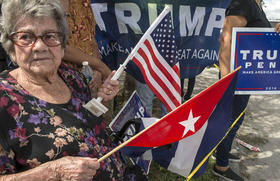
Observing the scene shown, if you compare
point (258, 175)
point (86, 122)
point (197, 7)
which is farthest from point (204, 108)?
point (258, 175)

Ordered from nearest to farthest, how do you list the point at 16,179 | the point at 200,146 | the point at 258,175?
the point at 16,179 → the point at 200,146 → the point at 258,175

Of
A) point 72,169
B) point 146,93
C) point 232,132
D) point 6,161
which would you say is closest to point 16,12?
point 6,161

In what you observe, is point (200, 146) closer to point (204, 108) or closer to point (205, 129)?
point (205, 129)

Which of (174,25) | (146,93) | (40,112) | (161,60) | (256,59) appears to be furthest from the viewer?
(146,93)

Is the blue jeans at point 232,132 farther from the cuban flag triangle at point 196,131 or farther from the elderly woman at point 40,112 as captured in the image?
the elderly woman at point 40,112

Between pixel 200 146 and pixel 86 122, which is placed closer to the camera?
pixel 86 122

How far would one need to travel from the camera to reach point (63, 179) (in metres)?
1.24

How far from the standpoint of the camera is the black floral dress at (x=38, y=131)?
3.93 feet

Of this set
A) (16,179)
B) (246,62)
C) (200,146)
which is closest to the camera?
(16,179)

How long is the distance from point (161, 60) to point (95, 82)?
0.60 meters

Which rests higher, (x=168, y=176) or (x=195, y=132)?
(x=195, y=132)

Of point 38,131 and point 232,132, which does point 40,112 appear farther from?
point 232,132

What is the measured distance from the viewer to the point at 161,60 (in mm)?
2102

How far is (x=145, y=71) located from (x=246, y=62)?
3.90ft
